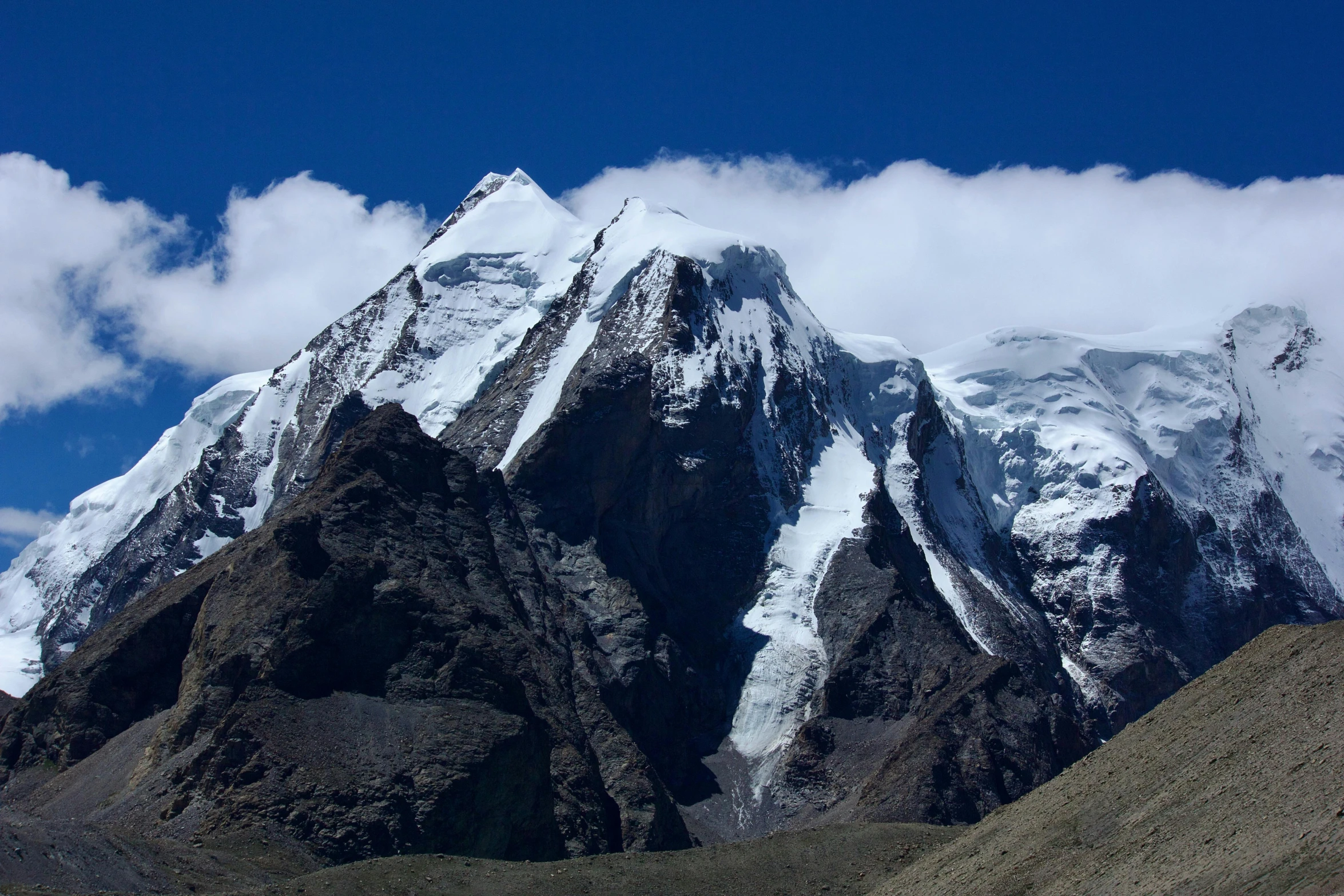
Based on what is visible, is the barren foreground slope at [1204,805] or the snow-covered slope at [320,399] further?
the snow-covered slope at [320,399]

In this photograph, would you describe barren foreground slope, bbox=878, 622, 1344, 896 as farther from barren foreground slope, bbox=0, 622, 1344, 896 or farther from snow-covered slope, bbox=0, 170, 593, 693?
snow-covered slope, bbox=0, 170, 593, 693

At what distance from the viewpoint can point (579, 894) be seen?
67.0 m

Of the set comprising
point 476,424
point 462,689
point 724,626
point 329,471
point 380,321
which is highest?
point 380,321

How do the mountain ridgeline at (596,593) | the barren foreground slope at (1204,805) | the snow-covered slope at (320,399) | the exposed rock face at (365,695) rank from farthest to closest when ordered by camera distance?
1. the snow-covered slope at (320,399)
2. the mountain ridgeline at (596,593)
3. the exposed rock face at (365,695)
4. the barren foreground slope at (1204,805)

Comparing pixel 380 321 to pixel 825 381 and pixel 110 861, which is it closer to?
pixel 825 381

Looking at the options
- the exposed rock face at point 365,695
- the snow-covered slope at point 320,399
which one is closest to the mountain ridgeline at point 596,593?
the exposed rock face at point 365,695

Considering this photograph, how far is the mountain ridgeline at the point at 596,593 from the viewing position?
8950 centimetres

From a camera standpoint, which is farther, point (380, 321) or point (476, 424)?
point (380, 321)

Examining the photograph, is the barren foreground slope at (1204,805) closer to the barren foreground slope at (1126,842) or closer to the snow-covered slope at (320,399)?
the barren foreground slope at (1126,842)

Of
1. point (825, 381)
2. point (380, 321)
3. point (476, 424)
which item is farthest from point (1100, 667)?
point (380, 321)

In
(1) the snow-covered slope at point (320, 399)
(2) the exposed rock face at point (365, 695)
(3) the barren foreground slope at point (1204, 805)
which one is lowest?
(3) the barren foreground slope at point (1204, 805)

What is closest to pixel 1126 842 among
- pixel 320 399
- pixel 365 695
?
pixel 365 695

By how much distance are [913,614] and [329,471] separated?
48.3 metres

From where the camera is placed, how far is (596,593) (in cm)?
12606
